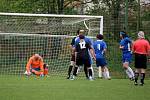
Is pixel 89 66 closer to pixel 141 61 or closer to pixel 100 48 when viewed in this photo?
pixel 100 48

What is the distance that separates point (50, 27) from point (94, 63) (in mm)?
2901

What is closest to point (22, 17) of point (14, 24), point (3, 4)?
point (14, 24)

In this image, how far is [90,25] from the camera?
26.4 metres

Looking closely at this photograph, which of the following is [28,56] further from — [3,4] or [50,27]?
[3,4]

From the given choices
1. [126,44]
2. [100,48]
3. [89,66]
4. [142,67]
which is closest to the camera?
[142,67]

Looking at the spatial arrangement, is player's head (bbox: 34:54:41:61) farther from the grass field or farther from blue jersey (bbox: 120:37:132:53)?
the grass field

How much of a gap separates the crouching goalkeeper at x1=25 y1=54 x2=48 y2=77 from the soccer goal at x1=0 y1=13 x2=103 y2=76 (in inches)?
41.8

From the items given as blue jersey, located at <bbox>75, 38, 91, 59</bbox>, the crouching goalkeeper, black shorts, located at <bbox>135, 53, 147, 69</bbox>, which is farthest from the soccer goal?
black shorts, located at <bbox>135, 53, 147, 69</bbox>

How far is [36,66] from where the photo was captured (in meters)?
24.5

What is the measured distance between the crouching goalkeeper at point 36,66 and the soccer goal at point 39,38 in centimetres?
106

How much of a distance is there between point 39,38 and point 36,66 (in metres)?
2.25

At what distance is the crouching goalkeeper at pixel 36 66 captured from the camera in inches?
957

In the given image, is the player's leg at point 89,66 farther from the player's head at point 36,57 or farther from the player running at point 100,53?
the player's head at point 36,57

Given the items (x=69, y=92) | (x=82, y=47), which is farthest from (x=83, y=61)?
(x=69, y=92)
